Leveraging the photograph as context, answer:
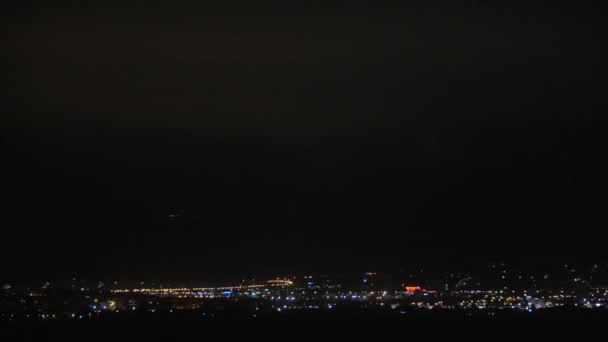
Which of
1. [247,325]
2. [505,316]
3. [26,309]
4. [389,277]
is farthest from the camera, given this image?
[389,277]

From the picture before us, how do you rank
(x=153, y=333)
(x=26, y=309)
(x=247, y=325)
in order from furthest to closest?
(x=26, y=309), (x=247, y=325), (x=153, y=333)

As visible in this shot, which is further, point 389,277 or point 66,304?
point 389,277

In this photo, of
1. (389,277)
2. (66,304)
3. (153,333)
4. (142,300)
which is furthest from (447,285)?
(153,333)

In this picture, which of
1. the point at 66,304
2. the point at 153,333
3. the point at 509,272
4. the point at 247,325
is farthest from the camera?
the point at 509,272

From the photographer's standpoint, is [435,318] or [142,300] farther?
[142,300]

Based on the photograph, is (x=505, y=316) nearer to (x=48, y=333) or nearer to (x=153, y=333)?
(x=153, y=333)

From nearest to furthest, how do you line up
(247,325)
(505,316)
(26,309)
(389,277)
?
(247,325), (505,316), (26,309), (389,277)

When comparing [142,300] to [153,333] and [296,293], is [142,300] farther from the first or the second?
[153,333]

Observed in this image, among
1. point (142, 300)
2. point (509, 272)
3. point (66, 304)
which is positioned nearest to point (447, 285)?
point (509, 272)
